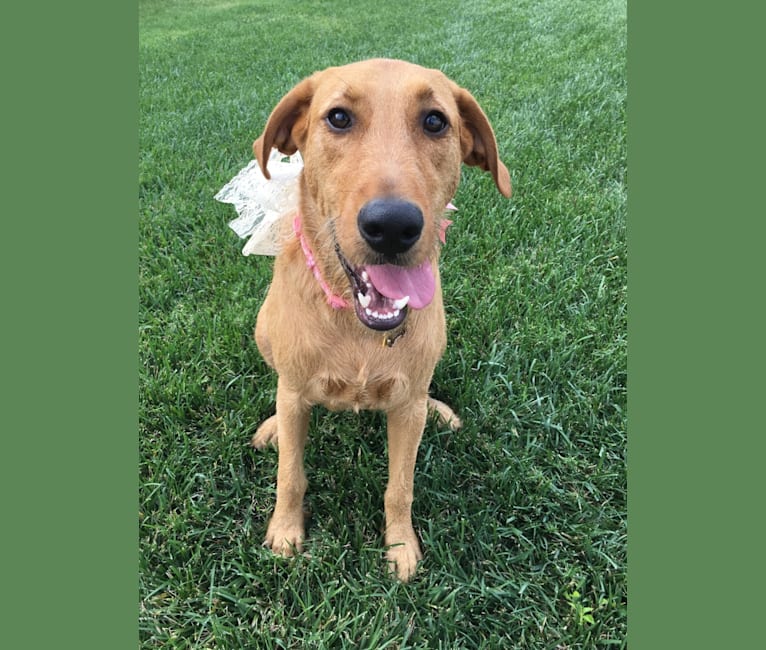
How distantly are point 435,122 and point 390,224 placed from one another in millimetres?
726

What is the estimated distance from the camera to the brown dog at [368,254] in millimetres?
2088

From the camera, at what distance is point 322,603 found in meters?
2.62

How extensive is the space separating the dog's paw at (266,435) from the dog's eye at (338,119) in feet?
6.35

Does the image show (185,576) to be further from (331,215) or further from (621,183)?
(621,183)

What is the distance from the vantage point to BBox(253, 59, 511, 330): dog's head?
6.63ft

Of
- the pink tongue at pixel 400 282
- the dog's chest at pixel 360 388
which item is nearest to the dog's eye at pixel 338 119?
the pink tongue at pixel 400 282

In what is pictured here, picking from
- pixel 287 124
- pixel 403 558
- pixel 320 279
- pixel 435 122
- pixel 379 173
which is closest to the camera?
pixel 379 173

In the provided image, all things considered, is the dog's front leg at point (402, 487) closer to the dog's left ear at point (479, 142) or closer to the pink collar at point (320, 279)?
the pink collar at point (320, 279)

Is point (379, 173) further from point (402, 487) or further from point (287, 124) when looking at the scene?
point (402, 487)

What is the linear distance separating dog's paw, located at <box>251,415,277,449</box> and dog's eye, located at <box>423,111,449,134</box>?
81.3 inches

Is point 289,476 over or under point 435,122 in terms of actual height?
under

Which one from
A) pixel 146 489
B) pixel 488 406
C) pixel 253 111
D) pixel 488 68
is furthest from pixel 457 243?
pixel 488 68

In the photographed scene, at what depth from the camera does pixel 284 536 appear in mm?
2947

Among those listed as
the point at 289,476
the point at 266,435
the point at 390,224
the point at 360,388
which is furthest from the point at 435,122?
the point at 266,435
